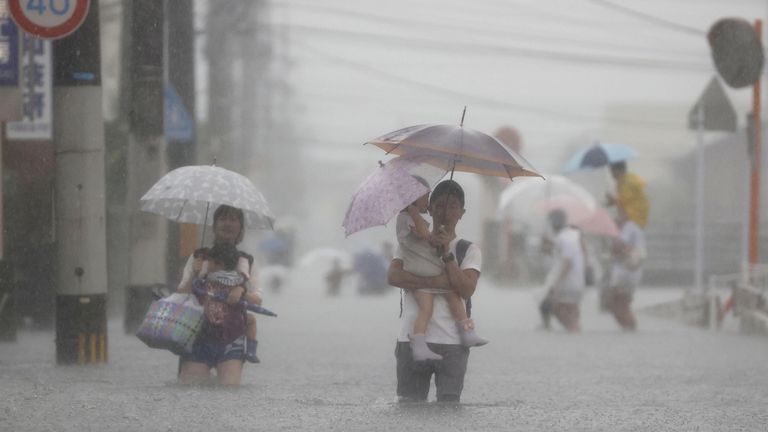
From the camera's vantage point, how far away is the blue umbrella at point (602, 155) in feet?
61.0

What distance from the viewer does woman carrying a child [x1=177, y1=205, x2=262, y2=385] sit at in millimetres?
9406

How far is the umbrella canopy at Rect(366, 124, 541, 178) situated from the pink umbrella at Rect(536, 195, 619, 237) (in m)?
9.84

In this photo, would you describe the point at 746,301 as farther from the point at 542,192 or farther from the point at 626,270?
the point at 542,192

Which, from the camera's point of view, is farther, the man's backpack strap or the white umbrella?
the white umbrella

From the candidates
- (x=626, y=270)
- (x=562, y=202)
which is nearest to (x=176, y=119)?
(x=562, y=202)

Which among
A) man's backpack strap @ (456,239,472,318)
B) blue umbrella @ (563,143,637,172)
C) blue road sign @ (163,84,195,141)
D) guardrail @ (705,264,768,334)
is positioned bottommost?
guardrail @ (705,264,768,334)

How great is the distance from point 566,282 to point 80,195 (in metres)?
7.98

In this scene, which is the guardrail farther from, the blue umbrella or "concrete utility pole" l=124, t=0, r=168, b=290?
"concrete utility pole" l=124, t=0, r=168, b=290

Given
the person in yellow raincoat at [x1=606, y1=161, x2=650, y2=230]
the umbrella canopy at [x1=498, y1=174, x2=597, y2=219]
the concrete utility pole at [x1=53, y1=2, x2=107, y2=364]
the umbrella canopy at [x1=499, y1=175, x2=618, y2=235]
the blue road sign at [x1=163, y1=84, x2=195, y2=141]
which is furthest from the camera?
the umbrella canopy at [x1=498, y1=174, x2=597, y2=219]

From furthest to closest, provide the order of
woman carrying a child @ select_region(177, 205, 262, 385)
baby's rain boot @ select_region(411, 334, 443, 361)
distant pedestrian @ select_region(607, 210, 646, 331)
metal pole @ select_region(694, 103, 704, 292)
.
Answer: metal pole @ select_region(694, 103, 704, 292) < distant pedestrian @ select_region(607, 210, 646, 331) < woman carrying a child @ select_region(177, 205, 262, 385) < baby's rain boot @ select_region(411, 334, 443, 361)

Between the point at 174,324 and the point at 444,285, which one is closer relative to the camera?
the point at 444,285

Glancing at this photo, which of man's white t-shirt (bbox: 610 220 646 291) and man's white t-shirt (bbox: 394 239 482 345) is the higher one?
man's white t-shirt (bbox: 394 239 482 345)

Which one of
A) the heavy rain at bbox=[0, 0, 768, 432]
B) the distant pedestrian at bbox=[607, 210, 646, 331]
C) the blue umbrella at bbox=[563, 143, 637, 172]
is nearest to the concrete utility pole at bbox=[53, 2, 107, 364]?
the heavy rain at bbox=[0, 0, 768, 432]

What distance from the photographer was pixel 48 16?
34.3 ft
